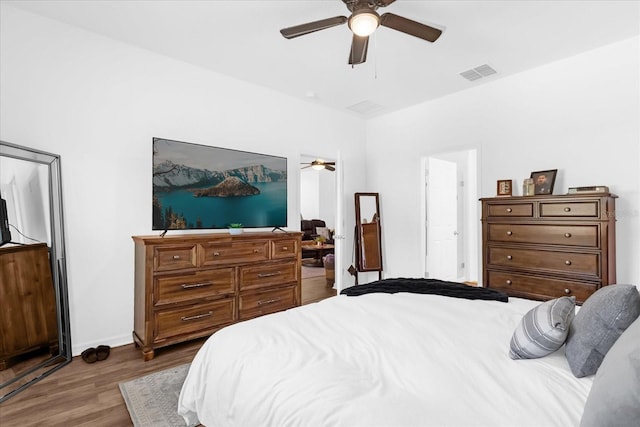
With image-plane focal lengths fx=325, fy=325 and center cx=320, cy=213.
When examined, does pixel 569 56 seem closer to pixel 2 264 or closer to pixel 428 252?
pixel 428 252

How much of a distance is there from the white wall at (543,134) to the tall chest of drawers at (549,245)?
17.3 inches

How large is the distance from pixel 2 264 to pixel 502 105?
4.74m

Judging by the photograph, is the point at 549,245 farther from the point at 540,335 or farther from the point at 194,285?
the point at 194,285

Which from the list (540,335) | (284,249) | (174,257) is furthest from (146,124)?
(540,335)

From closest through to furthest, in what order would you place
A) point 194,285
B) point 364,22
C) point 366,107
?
point 364,22 → point 194,285 → point 366,107

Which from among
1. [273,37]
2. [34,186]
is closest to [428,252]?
[273,37]

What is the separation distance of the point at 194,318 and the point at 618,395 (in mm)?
2835

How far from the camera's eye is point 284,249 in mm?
3510

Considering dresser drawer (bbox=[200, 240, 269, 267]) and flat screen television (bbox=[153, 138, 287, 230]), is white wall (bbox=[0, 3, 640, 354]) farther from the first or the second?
dresser drawer (bbox=[200, 240, 269, 267])

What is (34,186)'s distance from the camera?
2445 mm

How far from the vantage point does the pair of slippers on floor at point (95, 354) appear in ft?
8.48

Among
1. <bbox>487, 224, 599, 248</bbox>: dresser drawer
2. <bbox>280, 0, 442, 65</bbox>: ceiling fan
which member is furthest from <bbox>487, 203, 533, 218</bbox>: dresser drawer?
<bbox>280, 0, 442, 65</bbox>: ceiling fan

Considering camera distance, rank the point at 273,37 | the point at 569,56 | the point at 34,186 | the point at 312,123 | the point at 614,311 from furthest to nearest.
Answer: the point at 312,123 < the point at 569,56 < the point at 273,37 < the point at 34,186 < the point at 614,311

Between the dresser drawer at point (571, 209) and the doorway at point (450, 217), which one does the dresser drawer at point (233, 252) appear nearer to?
the doorway at point (450, 217)
